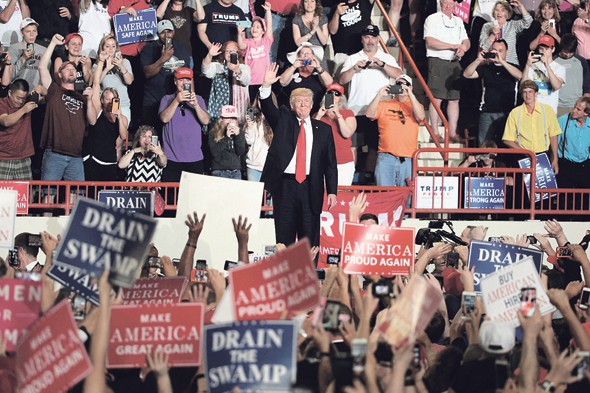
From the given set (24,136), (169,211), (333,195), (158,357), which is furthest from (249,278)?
(24,136)

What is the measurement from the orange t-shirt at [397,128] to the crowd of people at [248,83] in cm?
2

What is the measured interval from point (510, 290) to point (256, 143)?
5645mm

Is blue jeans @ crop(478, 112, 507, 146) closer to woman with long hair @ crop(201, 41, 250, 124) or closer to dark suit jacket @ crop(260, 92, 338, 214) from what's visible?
woman with long hair @ crop(201, 41, 250, 124)

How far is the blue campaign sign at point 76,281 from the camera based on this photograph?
15.5 ft

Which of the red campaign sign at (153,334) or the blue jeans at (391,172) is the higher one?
the blue jeans at (391,172)

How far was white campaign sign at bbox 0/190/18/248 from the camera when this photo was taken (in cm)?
634

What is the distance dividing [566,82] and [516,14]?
4.67ft

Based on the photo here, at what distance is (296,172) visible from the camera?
739 centimetres

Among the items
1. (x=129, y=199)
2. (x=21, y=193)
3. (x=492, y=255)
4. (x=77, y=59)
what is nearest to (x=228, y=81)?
(x=77, y=59)

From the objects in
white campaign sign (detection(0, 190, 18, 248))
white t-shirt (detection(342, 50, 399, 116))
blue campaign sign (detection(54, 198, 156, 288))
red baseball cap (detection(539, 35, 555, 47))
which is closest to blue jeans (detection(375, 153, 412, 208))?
white t-shirt (detection(342, 50, 399, 116))

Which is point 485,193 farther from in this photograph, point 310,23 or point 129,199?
point 129,199

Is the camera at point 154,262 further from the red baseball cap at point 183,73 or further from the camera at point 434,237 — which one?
the red baseball cap at point 183,73

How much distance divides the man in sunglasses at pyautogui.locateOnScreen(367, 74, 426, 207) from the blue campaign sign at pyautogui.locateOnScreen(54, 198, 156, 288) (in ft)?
19.2

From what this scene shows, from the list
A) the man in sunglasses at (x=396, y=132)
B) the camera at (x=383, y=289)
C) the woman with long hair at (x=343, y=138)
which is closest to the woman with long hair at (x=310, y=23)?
the man in sunglasses at (x=396, y=132)
